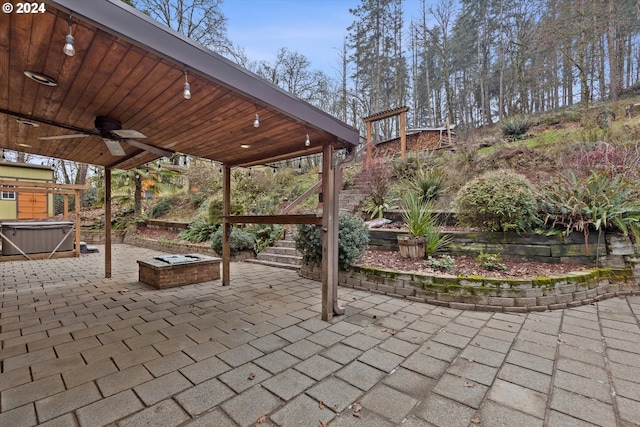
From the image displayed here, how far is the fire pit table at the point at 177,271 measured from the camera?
13.7ft

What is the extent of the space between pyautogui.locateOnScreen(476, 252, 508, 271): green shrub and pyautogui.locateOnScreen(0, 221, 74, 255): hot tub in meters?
9.25

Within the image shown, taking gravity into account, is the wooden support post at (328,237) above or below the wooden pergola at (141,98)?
below

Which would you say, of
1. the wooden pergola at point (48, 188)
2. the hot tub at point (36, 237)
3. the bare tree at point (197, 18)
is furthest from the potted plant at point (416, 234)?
the bare tree at point (197, 18)

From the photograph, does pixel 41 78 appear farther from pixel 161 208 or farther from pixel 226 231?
pixel 161 208

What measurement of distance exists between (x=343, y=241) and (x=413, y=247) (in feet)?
3.74

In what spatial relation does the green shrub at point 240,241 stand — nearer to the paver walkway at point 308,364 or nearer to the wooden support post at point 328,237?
the paver walkway at point 308,364

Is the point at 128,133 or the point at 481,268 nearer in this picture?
the point at 128,133

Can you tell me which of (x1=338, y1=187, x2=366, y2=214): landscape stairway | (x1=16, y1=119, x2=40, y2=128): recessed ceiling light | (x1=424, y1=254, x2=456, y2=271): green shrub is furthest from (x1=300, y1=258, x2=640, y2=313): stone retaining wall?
(x1=16, y1=119, x2=40, y2=128): recessed ceiling light

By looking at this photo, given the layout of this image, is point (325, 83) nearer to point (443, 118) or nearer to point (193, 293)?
point (443, 118)

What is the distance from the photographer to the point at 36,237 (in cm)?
684

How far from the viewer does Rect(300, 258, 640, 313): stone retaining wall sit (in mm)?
3232

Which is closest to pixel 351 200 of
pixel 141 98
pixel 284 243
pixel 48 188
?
pixel 284 243

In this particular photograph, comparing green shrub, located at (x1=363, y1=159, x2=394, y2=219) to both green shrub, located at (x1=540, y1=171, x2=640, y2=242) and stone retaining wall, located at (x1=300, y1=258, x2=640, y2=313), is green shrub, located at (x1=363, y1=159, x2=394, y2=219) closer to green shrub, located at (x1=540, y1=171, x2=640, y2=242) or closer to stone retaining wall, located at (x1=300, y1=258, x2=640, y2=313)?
stone retaining wall, located at (x1=300, y1=258, x2=640, y2=313)

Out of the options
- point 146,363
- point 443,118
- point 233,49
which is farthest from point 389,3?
point 146,363
